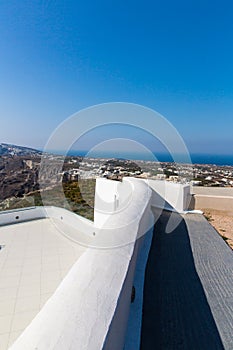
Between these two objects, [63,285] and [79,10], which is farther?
[79,10]

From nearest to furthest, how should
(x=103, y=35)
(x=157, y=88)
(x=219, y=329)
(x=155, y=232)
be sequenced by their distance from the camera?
1. (x=219, y=329)
2. (x=155, y=232)
3. (x=103, y=35)
4. (x=157, y=88)

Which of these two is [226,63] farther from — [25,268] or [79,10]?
[25,268]

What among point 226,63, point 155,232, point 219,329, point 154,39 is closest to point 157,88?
point 154,39

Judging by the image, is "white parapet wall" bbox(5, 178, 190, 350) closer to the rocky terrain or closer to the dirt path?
the dirt path

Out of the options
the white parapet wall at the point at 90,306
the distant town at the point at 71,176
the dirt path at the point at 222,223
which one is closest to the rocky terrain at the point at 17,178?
the distant town at the point at 71,176

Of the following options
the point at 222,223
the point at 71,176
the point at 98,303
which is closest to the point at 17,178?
the point at 71,176

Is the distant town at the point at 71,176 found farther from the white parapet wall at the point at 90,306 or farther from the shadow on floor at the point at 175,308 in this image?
the white parapet wall at the point at 90,306

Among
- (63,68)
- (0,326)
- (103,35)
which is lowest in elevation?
(0,326)

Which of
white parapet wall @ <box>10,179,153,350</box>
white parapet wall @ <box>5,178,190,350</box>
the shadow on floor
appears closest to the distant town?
the shadow on floor
